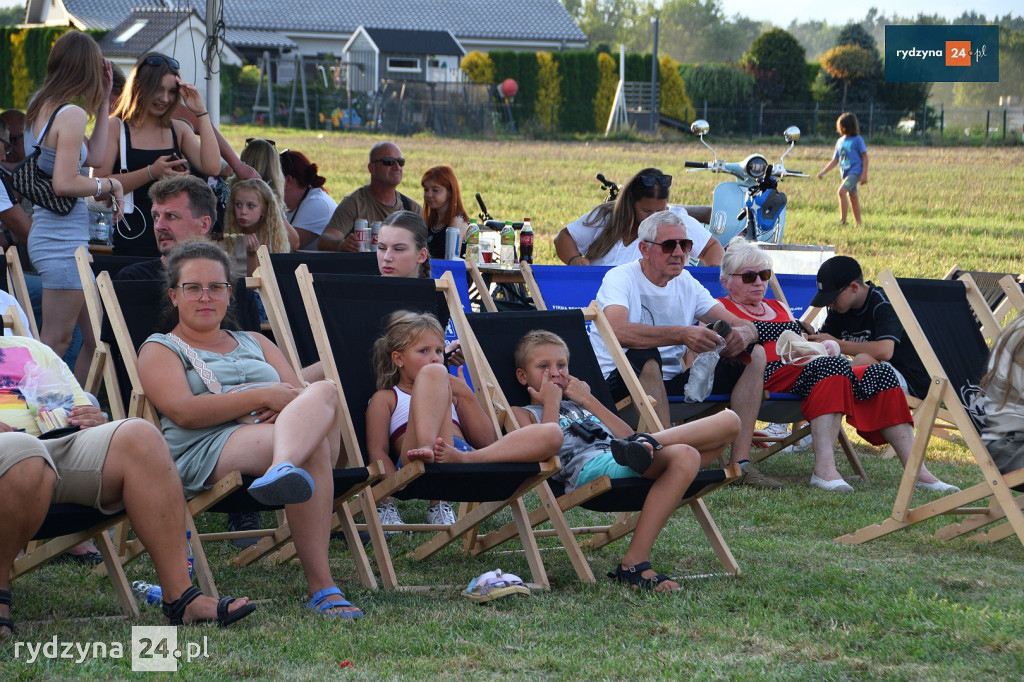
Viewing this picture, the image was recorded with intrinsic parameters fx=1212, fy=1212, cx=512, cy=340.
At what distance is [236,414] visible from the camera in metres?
3.63

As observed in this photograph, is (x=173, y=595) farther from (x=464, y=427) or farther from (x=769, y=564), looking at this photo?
(x=769, y=564)

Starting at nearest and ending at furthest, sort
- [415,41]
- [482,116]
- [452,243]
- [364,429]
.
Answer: [364,429], [452,243], [482,116], [415,41]

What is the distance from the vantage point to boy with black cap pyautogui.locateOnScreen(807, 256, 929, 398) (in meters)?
5.91

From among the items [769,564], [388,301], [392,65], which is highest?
[392,65]

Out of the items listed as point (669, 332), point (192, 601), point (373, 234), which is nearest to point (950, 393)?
point (669, 332)

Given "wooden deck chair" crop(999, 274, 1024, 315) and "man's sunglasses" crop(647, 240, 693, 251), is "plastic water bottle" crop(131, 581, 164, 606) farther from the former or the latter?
"wooden deck chair" crop(999, 274, 1024, 315)

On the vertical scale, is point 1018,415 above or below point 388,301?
below

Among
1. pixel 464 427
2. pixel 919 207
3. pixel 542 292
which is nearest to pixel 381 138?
pixel 919 207

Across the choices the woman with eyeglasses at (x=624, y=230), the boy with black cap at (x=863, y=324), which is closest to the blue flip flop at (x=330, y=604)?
the boy with black cap at (x=863, y=324)

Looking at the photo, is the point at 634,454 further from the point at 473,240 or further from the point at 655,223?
the point at 473,240

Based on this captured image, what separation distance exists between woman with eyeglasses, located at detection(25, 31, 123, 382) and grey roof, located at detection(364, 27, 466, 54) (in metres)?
40.9

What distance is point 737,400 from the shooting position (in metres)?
5.61

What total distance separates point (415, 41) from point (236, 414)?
145 feet

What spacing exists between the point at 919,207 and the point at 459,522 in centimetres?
1615
